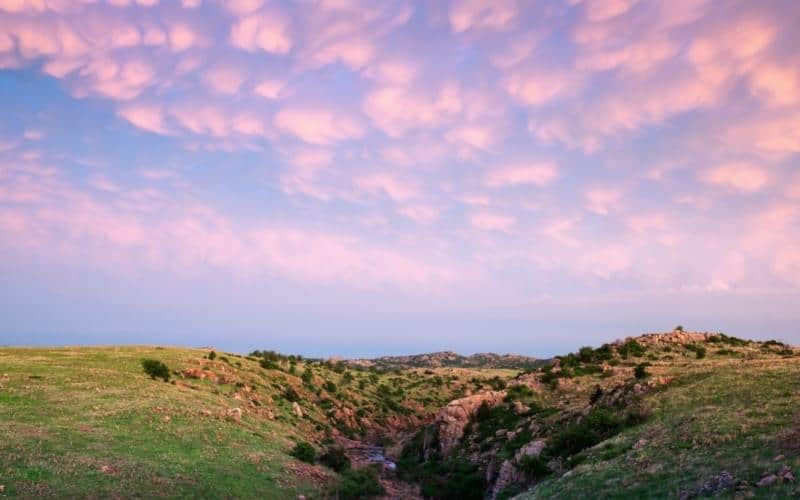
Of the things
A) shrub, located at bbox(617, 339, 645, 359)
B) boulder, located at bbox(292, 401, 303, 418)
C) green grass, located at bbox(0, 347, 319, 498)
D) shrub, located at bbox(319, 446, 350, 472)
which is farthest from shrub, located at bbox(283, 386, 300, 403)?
shrub, located at bbox(617, 339, 645, 359)

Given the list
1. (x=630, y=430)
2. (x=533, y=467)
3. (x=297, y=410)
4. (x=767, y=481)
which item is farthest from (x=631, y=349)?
(x=767, y=481)

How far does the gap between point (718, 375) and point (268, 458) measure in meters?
29.1

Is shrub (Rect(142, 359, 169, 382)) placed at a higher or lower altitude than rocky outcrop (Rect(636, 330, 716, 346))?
lower

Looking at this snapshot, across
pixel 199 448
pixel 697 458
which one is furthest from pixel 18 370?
pixel 697 458

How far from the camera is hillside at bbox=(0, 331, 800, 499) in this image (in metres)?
18.9

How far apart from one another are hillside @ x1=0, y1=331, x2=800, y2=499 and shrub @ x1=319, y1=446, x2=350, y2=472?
0.15m

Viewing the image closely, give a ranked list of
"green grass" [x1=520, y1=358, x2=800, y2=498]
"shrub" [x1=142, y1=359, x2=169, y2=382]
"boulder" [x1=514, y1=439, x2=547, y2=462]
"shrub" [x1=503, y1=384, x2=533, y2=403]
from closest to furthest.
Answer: "green grass" [x1=520, y1=358, x2=800, y2=498] → "boulder" [x1=514, y1=439, x2=547, y2=462] → "shrub" [x1=503, y1=384, x2=533, y2=403] → "shrub" [x1=142, y1=359, x2=169, y2=382]

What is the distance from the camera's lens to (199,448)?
3183 centimetres

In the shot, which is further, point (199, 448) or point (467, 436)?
point (467, 436)

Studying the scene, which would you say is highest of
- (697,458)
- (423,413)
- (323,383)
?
(697,458)

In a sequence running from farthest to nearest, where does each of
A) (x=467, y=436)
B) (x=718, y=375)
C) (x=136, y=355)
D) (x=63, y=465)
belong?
1. (x=136, y=355)
2. (x=467, y=436)
3. (x=718, y=375)
4. (x=63, y=465)

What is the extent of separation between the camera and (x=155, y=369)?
154ft

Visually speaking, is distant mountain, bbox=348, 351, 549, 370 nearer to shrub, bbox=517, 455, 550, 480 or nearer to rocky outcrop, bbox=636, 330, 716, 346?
rocky outcrop, bbox=636, 330, 716, 346

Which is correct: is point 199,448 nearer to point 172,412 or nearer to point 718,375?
point 172,412
